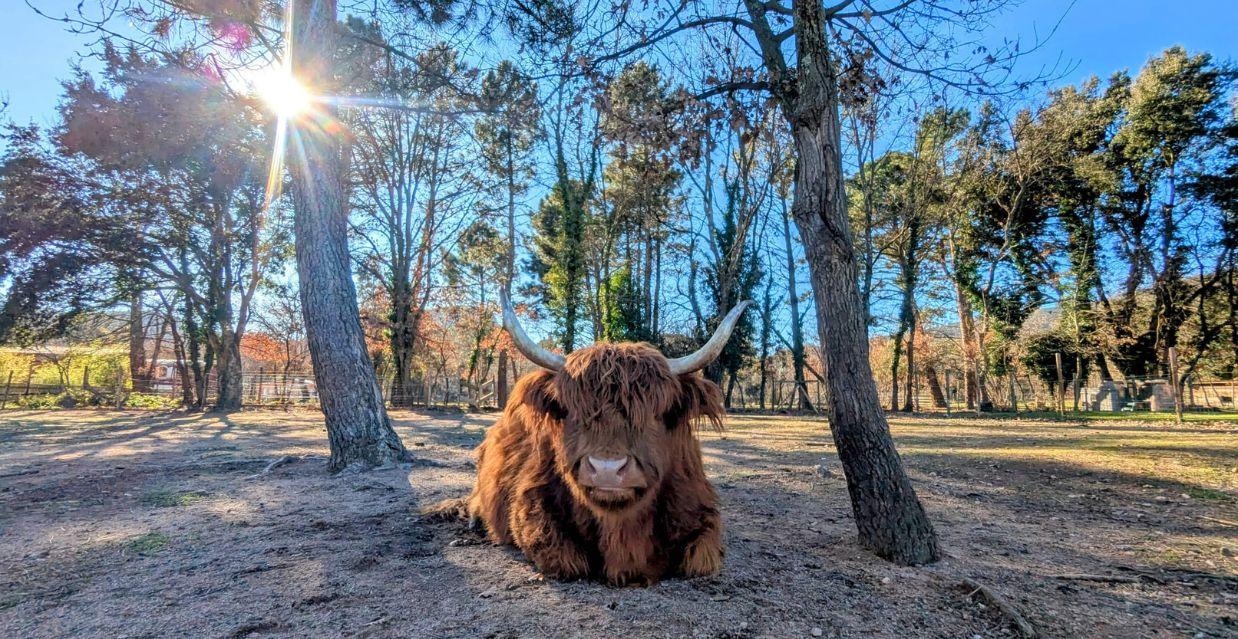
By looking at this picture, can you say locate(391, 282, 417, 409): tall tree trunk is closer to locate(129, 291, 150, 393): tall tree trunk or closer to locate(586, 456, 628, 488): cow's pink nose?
locate(129, 291, 150, 393): tall tree trunk

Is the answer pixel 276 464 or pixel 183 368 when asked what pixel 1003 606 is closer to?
pixel 276 464

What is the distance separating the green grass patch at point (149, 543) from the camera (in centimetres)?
343

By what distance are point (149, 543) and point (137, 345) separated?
2845cm

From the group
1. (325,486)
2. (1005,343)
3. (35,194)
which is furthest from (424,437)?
(1005,343)

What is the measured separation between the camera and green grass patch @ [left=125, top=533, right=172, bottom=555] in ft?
11.3

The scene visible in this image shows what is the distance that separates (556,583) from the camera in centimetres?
291

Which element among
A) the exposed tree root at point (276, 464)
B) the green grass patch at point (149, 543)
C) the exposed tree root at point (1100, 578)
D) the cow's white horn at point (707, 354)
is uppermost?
the cow's white horn at point (707, 354)

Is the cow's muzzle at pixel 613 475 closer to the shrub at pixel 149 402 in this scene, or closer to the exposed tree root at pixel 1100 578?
the exposed tree root at pixel 1100 578

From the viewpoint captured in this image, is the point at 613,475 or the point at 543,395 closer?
the point at 613,475

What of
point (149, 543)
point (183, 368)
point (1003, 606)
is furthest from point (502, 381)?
point (1003, 606)

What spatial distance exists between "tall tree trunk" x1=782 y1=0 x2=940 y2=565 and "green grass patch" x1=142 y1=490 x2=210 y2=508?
564cm

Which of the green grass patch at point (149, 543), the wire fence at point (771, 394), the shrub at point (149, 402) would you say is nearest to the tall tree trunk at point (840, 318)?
the green grass patch at point (149, 543)

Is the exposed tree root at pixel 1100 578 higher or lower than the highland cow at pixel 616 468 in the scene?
lower

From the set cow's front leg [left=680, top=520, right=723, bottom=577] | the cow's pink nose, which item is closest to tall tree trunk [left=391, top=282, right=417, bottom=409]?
cow's front leg [left=680, top=520, right=723, bottom=577]
